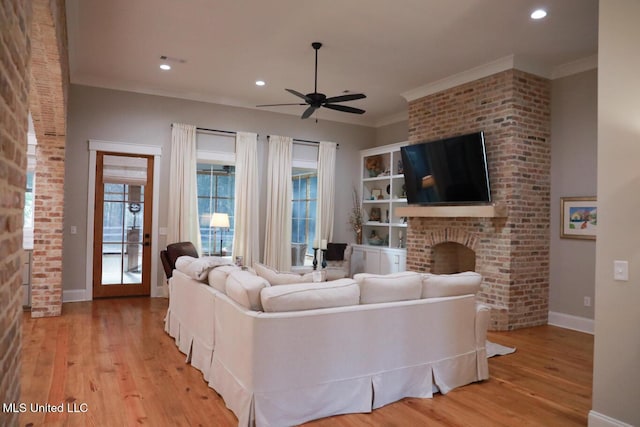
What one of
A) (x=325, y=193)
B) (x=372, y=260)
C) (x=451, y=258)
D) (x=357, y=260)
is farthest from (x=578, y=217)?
(x=325, y=193)

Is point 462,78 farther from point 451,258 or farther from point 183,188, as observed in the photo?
point 183,188

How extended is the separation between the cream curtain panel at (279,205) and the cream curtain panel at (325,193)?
0.63 metres

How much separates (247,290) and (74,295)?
15.7ft

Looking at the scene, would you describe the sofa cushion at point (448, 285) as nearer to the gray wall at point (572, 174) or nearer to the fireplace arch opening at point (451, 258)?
the gray wall at point (572, 174)

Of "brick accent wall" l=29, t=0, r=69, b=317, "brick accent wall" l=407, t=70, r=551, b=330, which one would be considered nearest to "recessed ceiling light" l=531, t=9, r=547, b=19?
"brick accent wall" l=407, t=70, r=551, b=330

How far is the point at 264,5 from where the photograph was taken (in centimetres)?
414

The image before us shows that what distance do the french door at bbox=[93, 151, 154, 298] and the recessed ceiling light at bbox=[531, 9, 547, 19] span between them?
18.4 feet

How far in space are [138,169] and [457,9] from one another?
17.0ft

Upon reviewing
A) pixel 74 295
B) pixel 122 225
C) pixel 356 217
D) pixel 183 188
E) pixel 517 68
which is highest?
pixel 517 68

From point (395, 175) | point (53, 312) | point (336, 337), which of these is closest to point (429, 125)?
point (395, 175)

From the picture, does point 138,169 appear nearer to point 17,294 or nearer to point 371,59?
point 371,59

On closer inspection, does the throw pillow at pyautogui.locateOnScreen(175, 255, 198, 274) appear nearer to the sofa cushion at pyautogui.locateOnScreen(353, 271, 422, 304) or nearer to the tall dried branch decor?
the sofa cushion at pyautogui.locateOnScreen(353, 271, 422, 304)

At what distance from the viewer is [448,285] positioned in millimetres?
3633

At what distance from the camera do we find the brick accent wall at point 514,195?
542 cm
